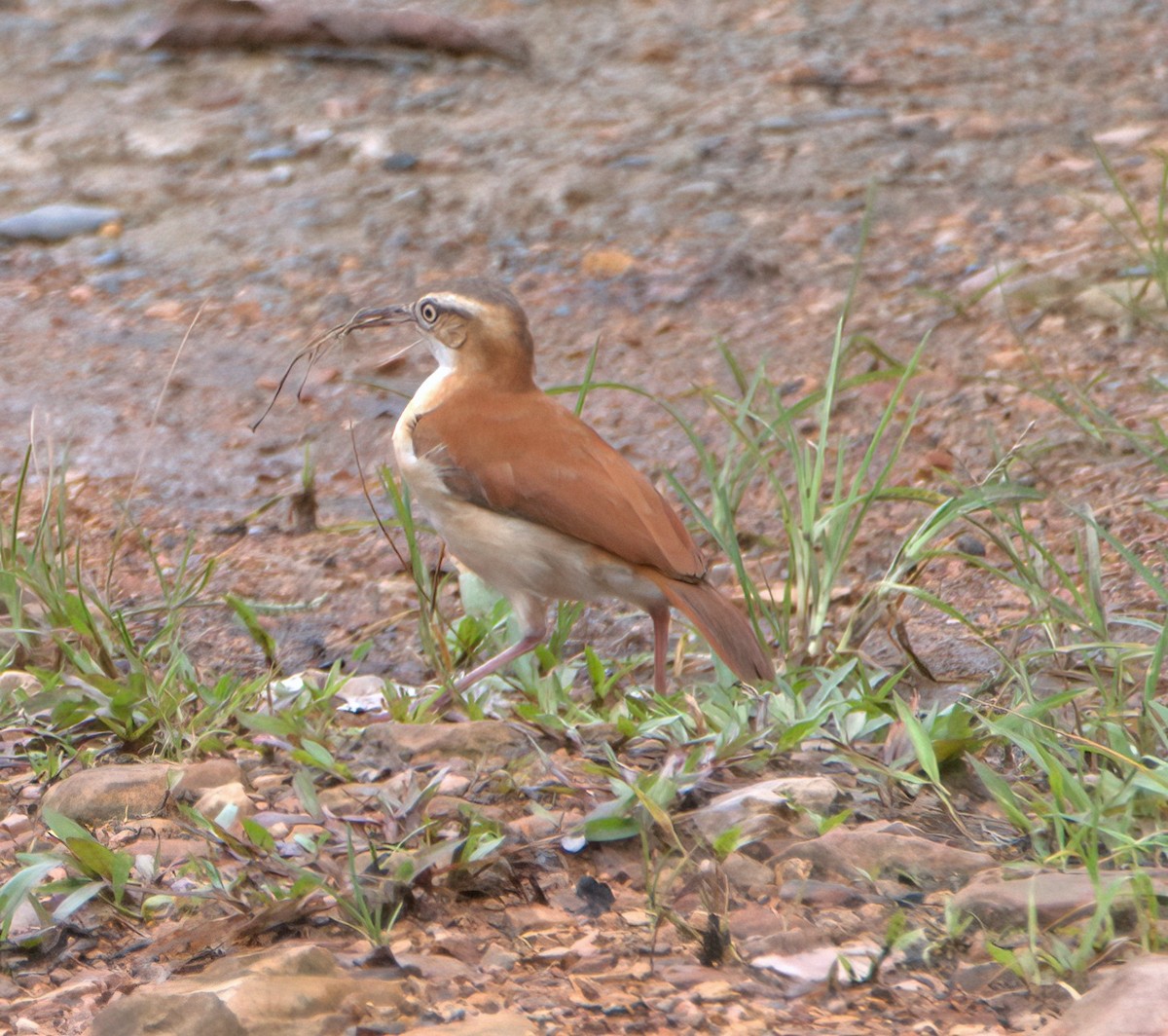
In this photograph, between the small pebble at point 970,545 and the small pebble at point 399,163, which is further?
the small pebble at point 399,163

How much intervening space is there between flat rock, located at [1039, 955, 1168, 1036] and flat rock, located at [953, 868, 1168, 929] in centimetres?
26

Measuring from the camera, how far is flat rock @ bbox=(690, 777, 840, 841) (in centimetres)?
350

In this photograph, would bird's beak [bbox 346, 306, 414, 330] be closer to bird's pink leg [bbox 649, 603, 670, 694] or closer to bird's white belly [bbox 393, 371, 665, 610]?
bird's white belly [bbox 393, 371, 665, 610]

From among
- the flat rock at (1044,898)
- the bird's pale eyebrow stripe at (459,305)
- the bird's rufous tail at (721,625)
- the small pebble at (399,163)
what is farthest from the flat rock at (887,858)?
the small pebble at (399,163)

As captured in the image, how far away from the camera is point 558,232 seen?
8469 millimetres

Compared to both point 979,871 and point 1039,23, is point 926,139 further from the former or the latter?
point 979,871

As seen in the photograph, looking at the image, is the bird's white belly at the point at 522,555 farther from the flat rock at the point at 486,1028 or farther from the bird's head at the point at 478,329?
the flat rock at the point at 486,1028

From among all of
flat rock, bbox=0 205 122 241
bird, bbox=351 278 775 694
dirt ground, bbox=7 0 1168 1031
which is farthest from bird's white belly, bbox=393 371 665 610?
flat rock, bbox=0 205 122 241

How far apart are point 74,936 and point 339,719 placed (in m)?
1.27

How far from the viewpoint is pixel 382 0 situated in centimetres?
1162

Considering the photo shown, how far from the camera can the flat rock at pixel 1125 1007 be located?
2605 millimetres

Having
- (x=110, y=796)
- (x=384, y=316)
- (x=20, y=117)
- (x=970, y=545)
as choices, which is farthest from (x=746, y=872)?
(x=20, y=117)

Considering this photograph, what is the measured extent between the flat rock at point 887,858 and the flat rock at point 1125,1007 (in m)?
0.56

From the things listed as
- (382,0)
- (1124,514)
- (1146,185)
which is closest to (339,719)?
(1124,514)
